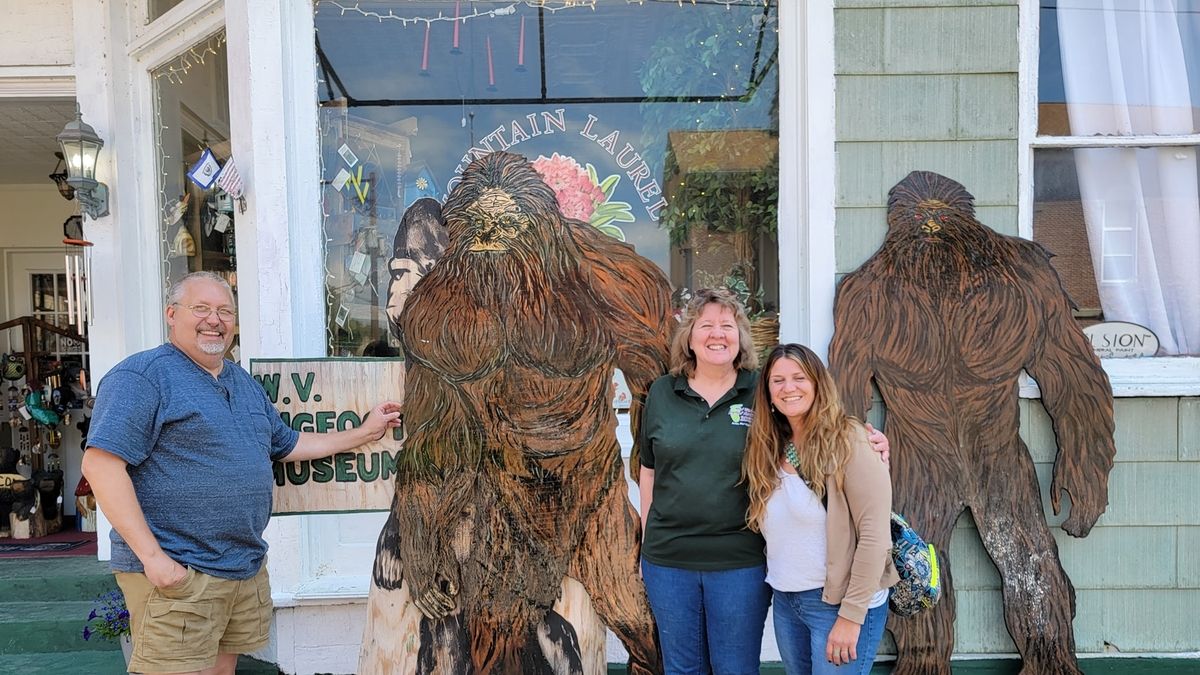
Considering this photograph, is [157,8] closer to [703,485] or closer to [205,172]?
[205,172]

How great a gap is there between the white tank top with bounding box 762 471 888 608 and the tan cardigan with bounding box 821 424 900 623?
2 centimetres

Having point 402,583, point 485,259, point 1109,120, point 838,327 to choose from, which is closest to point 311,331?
point 485,259

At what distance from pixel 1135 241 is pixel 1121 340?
391mm

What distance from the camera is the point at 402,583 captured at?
2.31 metres

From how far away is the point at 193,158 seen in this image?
3162 millimetres

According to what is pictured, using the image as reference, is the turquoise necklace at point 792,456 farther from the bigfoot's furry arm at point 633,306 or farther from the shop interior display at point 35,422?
the shop interior display at point 35,422

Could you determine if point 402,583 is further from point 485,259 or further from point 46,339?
point 46,339

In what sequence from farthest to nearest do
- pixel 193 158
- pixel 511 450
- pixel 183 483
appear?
pixel 193 158
pixel 511 450
pixel 183 483

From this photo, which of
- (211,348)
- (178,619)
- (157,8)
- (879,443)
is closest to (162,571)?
(178,619)

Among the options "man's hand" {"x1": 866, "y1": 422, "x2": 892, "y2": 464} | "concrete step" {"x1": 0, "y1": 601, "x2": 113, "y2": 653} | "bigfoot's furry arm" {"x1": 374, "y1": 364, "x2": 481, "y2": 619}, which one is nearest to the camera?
"man's hand" {"x1": 866, "y1": 422, "x2": 892, "y2": 464}

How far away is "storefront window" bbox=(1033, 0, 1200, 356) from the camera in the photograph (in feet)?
8.62

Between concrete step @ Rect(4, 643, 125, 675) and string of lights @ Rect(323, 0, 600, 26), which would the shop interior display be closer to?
concrete step @ Rect(4, 643, 125, 675)

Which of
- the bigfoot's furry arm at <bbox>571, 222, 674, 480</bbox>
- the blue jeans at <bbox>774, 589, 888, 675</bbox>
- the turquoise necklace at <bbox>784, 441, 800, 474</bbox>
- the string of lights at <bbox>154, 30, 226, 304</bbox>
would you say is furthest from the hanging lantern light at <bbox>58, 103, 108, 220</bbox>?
the blue jeans at <bbox>774, 589, 888, 675</bbox>

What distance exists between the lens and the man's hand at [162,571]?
1.75 m
